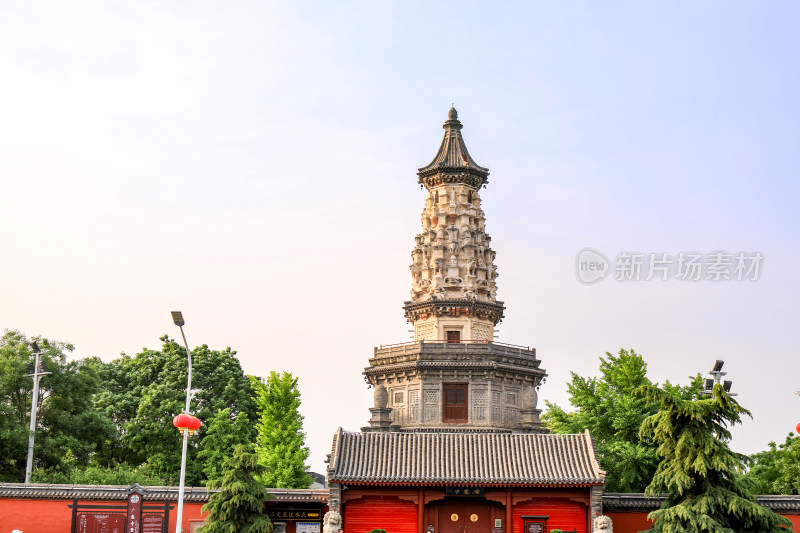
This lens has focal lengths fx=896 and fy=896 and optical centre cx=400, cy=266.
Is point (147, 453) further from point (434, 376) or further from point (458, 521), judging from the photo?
point (458, 521)

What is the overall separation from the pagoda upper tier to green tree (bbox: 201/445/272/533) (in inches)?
836

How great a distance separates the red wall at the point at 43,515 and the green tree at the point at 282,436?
24.1ft

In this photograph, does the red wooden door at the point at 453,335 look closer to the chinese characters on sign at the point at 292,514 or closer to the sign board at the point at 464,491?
the sign board at the point at 464,491

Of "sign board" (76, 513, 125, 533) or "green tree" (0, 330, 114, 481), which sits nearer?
"sign board" (76, 513, 125, 533)

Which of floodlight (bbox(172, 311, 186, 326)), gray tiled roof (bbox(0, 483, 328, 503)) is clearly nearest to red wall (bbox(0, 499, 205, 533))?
gray tiled roof (bbox(0, 483, 328, 503))

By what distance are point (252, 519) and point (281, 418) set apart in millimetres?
11965

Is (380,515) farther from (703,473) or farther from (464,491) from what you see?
(703,473)

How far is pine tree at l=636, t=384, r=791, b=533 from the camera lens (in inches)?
1040

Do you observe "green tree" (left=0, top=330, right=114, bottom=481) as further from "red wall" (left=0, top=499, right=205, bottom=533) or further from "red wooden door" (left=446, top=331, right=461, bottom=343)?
"red wooden door" (left=446, top=331, right=461, bottom=343)

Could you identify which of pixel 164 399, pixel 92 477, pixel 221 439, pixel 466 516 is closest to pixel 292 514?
pixel 466 516

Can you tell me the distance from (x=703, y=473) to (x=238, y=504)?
14665 millimetres

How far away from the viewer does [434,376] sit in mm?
41656

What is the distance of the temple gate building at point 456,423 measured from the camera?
3250cm

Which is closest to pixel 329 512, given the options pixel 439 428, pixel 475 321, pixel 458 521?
pixel 458 521
